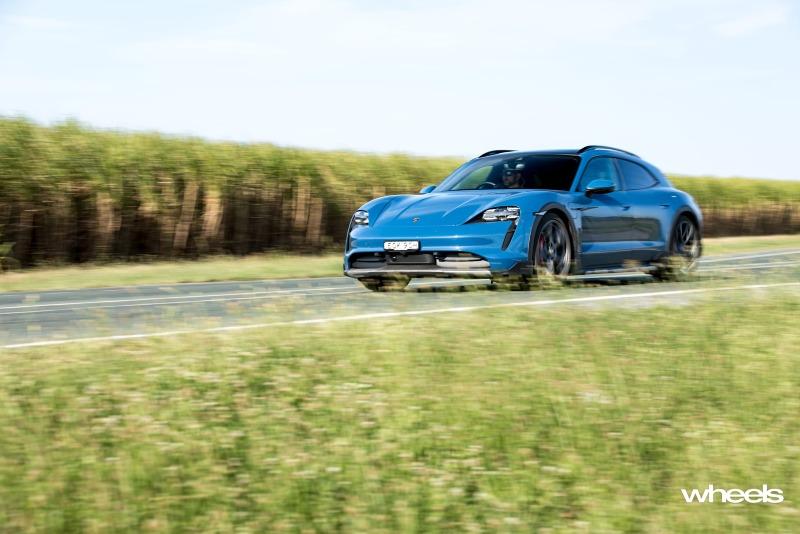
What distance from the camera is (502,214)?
34.8ft

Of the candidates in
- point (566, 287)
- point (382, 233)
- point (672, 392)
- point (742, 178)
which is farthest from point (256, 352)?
point (742, 178)

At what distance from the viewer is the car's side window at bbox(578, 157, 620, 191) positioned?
39.2 feet

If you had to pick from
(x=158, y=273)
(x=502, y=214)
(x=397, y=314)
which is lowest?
(x=158, y=273)

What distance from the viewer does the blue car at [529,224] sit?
10.6 m

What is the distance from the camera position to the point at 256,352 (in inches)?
280

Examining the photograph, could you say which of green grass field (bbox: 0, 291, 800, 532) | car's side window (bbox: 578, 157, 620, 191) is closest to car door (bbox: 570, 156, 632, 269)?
car's side window (bbox: 578, 157, 620, 191)

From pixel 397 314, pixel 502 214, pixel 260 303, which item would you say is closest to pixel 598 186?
pixel 502 214

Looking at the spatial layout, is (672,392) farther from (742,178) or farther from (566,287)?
(742,178)

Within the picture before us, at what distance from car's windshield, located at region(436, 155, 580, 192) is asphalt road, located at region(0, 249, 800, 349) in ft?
3.63

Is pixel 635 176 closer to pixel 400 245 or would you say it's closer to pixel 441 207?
pixel 441 207

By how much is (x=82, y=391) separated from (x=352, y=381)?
152 centimetres

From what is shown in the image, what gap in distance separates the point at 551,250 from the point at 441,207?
3.90 feet

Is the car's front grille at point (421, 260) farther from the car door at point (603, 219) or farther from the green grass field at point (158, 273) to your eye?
the green grass field at point (158, 273)

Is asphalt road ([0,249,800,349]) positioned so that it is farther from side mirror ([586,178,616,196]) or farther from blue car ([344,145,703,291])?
side mirror ([586,178,616,196])
